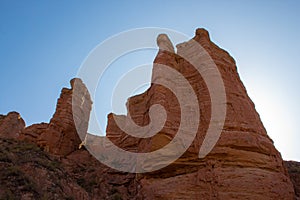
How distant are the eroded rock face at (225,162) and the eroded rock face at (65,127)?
47.5 feet

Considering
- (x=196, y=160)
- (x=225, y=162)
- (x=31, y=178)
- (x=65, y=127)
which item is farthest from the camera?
(x=65, y=127)

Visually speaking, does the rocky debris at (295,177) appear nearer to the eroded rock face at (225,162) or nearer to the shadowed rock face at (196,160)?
the eroded rock face at (225,162)

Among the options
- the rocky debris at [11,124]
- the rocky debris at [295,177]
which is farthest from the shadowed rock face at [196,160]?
the rocky debris at [11,124]

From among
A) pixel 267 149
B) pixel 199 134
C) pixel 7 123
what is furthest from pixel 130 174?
pixel 7 123

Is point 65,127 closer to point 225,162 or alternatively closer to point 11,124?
point 11,124

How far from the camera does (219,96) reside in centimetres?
2003

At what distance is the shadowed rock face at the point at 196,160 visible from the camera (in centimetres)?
1605

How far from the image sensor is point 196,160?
17328mm

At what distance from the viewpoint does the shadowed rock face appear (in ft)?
52.6

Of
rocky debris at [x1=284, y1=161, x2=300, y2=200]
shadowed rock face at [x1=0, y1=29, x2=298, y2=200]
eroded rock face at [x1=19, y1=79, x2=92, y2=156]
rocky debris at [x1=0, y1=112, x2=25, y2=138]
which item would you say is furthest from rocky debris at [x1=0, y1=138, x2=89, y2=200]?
rocky debris at [x1=0, y1=112, x2=25, y2=138]

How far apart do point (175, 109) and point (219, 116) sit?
2814 mm

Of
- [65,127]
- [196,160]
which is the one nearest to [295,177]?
[196,160]

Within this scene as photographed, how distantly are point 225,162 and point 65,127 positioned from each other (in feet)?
67.7

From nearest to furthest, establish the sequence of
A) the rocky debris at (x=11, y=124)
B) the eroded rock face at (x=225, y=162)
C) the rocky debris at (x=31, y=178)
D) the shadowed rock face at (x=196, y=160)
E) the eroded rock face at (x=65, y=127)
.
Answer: the eroded rock face at (x=225, y=162), the shadowed rock face at (x=196, y=160), the rocky debris at (x=31, y=178), the eroded rock face at (x=65, y=127), the rocky debris at (x=11, y=124)
